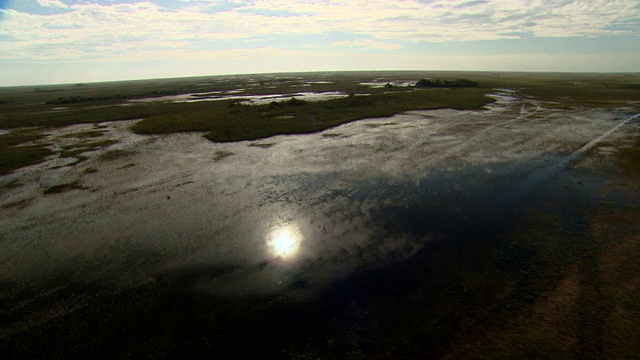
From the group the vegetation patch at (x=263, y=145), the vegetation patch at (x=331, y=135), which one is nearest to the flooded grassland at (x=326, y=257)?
the vegetation patch at (x=263, y=145)

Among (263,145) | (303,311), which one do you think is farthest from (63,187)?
(303,311)

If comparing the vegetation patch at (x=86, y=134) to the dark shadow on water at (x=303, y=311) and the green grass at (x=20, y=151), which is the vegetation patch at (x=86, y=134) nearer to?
the green grass at (x=20, y=151)

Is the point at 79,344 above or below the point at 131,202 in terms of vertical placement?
below

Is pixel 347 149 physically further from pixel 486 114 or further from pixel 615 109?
pixel 615 109

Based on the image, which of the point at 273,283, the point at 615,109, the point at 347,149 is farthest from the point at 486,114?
the point at 273,283

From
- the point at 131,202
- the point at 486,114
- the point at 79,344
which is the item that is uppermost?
the point at 486,114

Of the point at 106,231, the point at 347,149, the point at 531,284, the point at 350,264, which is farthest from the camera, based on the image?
the point at 347,149

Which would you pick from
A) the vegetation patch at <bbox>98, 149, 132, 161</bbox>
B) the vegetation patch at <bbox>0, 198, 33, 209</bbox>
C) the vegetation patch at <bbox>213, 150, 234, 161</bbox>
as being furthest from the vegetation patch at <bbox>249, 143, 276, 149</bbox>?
the vegetation patch at <bbox>0, 198, 33, 209</bbox>
